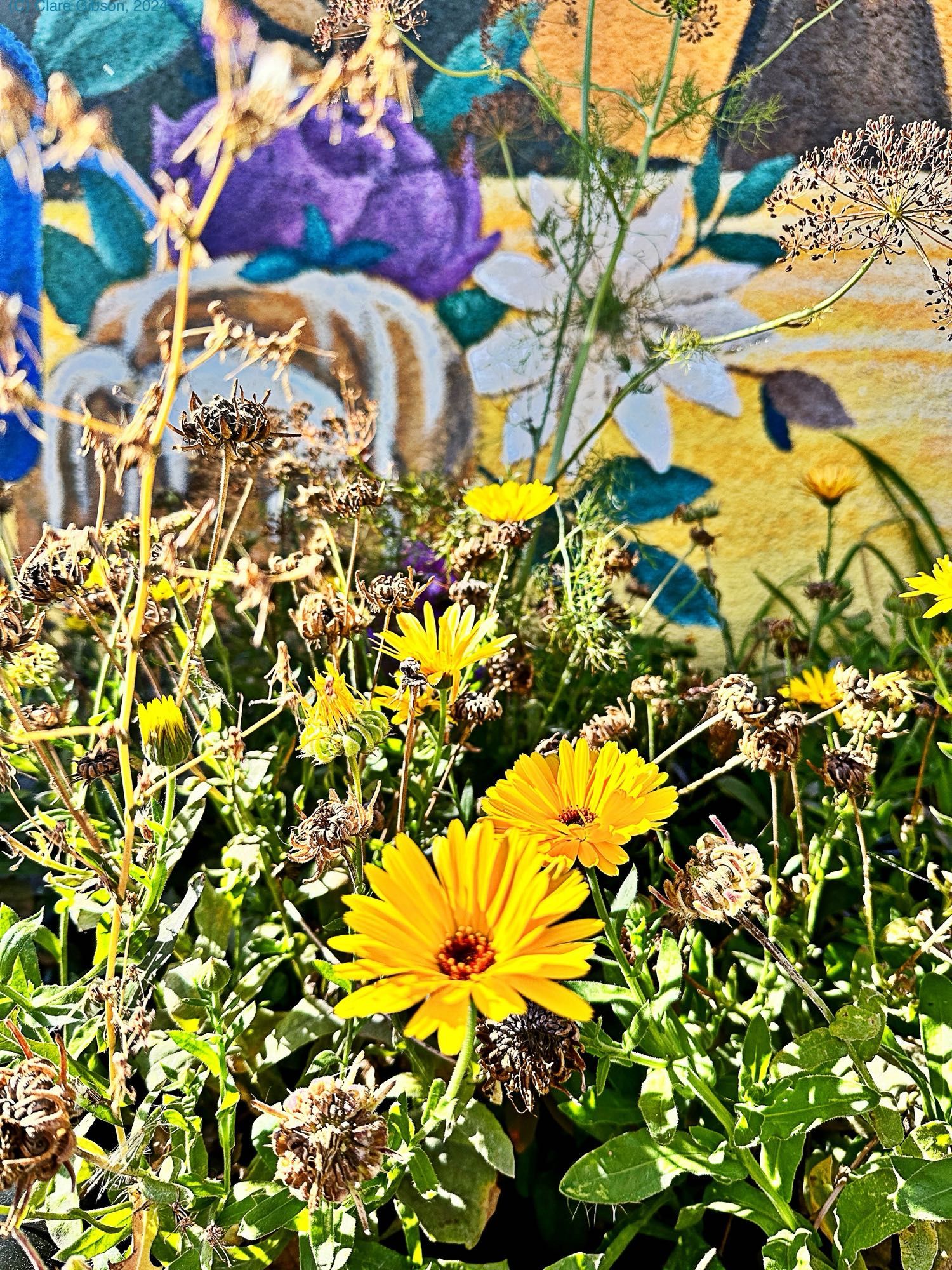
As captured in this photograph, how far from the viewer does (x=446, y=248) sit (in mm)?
2016

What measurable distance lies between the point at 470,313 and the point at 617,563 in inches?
38.5

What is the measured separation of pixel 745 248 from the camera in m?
1.99

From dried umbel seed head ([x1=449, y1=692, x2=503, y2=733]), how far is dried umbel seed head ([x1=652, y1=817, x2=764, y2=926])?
29cm

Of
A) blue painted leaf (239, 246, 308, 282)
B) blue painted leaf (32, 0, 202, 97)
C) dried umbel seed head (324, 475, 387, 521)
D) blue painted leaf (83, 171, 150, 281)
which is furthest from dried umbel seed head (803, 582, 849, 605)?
blue painted leaf (32, 0, 202, 97)

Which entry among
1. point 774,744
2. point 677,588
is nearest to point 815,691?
point 774,744

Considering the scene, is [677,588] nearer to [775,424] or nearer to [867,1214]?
[775,424]

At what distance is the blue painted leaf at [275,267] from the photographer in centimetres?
202

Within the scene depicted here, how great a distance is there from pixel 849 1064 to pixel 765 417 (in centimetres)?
148

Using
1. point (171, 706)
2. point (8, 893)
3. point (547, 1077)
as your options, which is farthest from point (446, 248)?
point (547, 1077)

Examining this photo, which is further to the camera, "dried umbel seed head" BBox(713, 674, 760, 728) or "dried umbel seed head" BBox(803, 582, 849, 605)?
"dried umbel seed head" BBox(803, 582, 849, 605)

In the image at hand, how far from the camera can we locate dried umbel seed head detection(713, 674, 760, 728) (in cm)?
80

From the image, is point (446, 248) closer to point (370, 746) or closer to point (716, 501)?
point (716, 501)

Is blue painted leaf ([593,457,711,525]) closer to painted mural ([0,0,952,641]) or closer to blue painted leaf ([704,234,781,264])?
painted mural ([0,0,952,641])

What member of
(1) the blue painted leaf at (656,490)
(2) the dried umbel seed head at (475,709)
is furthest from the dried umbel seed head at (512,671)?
(1) the blue painted leaf at (656,490)
